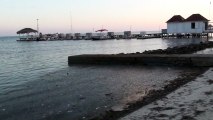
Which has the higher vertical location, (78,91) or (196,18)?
(196,18)

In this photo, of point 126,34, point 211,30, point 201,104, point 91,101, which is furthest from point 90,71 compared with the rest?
point 126,34

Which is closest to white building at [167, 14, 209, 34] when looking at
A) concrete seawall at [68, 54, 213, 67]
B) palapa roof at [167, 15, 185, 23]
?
palapa roof at [167, 15, 185, 23]

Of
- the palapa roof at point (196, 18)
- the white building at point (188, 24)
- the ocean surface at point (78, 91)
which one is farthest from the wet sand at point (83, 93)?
the white building at point (188, 24)

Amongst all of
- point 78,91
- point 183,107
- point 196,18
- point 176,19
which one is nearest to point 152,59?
point 78,91

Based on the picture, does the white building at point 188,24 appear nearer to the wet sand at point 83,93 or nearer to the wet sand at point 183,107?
the wet sand at point 83,93

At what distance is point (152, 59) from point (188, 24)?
63.2 metres

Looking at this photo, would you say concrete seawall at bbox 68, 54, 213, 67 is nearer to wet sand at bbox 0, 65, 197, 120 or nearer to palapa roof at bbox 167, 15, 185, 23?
wet sand at bbox 0, 65, 197, 120

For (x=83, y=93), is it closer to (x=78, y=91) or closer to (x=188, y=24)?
(x=78, y=91)

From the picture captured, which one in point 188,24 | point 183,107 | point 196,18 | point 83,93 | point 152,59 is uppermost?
point 196,18

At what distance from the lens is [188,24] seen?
88.6 metres

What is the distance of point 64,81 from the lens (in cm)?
2188

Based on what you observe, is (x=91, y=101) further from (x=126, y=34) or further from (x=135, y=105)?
(x=126, y=34)

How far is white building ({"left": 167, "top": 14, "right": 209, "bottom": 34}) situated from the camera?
8681 cm

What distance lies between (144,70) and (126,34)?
95790 millimetres
